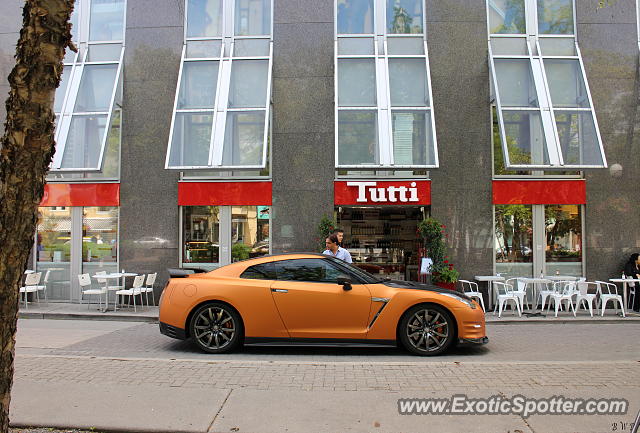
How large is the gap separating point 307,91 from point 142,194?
5137mm

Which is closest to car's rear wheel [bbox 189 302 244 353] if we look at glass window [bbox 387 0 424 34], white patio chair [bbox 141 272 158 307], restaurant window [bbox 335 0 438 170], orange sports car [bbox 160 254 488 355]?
orange sports car [bbox 160 254 488 355]

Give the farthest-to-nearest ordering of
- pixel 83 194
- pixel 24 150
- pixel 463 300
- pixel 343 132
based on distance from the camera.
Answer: pixel 83 194 < pixel 343 132 < pixel 463 300 < pixel 24 150

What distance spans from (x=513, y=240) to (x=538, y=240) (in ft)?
2.04

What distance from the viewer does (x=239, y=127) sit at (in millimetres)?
12664

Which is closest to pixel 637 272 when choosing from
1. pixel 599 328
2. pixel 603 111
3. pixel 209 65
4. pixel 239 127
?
pixel 599 328

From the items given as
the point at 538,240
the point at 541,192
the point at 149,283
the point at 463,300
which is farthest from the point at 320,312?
the point at 541,192

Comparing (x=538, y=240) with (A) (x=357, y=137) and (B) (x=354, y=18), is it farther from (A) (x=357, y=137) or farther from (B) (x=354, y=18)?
(B) (x=354, y=18)

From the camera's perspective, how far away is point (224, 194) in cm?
1252

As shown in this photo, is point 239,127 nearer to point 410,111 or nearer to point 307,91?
point 307,91

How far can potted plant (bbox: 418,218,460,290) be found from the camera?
11398mm

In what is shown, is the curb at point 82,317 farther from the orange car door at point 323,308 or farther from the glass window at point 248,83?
the glass window at point 248,83

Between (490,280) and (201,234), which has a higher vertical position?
(201,234)

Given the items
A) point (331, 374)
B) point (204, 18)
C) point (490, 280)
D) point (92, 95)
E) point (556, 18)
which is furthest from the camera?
point (204, 18)

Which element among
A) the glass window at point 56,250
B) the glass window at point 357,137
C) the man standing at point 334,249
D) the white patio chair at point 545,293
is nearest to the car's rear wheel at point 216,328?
the man standing at point 334,249
